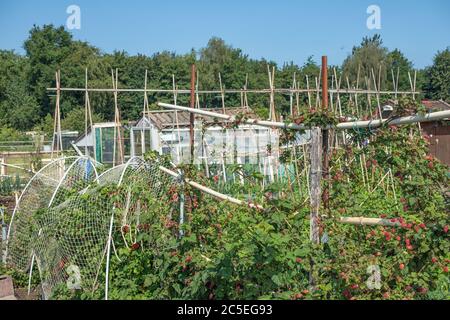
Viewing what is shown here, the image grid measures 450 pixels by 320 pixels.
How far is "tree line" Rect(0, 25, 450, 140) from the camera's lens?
37.6 metres

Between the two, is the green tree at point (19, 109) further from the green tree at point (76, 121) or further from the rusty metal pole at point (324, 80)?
the rusty metal pole at point (324, 80)

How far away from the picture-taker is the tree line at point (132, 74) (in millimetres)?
37562

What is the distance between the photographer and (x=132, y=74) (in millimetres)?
41875

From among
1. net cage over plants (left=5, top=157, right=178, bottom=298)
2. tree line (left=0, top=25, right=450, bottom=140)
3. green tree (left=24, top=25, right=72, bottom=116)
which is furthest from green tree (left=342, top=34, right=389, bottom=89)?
net cage over plants (left=5, top=157, right=178, bottom=298)

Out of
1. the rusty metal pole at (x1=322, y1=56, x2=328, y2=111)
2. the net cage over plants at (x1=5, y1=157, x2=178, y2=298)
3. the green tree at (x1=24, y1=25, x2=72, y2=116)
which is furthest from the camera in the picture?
the green tree at (x1=24, y1=25, x2=72, y2=116)

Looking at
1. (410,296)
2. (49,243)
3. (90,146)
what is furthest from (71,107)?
(410,296)

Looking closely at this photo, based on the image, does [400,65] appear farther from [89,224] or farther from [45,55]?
[89,224]

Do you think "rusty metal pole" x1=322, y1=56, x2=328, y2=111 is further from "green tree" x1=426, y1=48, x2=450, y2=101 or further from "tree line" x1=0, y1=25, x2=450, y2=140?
"green tree" x1=426, y1=48, x2=450, y2=101

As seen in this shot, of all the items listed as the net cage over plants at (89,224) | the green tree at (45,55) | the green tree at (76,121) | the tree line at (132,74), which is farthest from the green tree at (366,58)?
the net cage over plants at (89,224)
